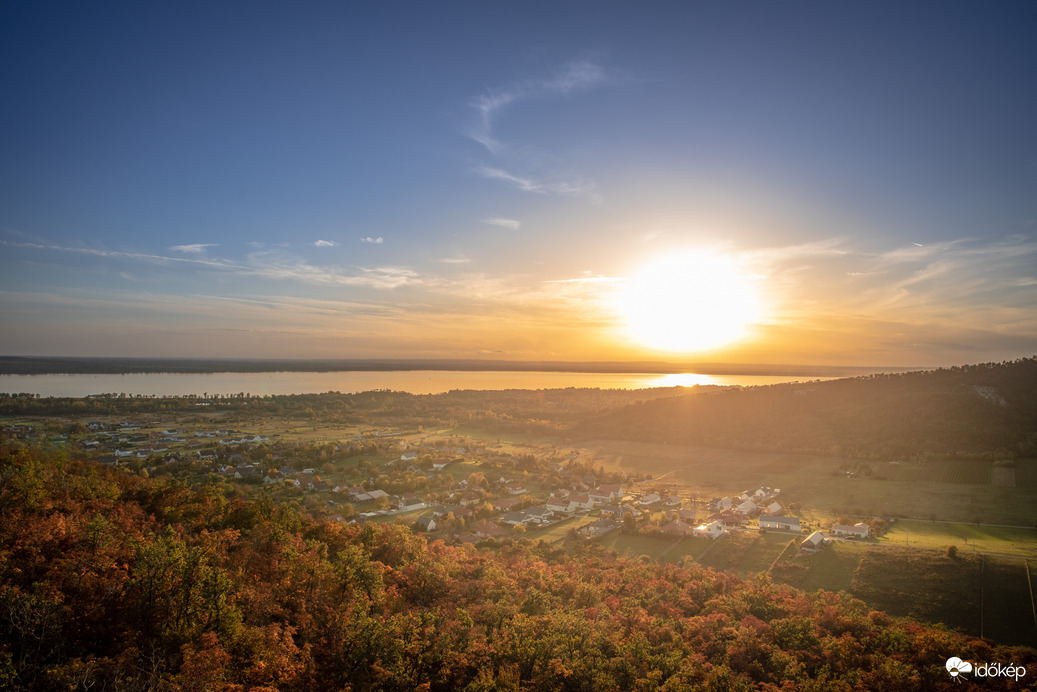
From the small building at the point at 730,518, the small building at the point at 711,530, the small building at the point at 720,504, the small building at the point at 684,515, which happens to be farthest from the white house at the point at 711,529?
the small building at the point at 720,504

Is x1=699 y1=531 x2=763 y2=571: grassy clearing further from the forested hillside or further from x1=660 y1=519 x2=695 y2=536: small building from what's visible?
the forested hillside

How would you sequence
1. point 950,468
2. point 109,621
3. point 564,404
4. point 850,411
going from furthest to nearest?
1. point 564,404
2. point 850,411
3. point 950,468
4. point 109,621

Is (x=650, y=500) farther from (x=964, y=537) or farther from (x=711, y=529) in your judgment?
(x=964, y=537)

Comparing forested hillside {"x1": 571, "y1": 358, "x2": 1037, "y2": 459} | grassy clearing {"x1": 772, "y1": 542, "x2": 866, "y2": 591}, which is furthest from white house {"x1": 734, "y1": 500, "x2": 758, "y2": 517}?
forested hillside {"x1": 571, "y1": 358, "x2": 1037, "y2": 459}

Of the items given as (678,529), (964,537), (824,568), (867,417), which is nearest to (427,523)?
(678,529)

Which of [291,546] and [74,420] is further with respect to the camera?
[74,420]

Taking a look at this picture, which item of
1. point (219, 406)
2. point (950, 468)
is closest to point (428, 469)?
point (950, 468)

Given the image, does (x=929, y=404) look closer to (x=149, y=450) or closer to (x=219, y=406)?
(x=149, y=450)
